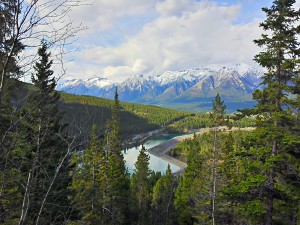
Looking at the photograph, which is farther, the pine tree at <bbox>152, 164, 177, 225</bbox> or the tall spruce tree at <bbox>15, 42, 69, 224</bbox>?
the pine tree at <bbox>152, 164, 177, 225</bbox>

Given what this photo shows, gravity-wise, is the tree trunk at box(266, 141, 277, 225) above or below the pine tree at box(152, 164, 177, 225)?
above

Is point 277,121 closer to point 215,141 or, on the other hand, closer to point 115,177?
point 215,141

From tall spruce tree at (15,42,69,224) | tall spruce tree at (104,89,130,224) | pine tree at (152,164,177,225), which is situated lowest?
pine tree at (152,164,177,225)

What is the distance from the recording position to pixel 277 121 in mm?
12508

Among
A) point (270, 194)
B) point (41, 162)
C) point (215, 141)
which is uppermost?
point (41, 162)

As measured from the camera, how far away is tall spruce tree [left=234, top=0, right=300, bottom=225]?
1181 centimetres

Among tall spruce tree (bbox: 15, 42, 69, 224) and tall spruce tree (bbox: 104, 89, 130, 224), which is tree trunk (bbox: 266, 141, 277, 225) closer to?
tall spruce tree (bbox: 15, 42, 69, 224)

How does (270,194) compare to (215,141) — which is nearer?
(270,194)

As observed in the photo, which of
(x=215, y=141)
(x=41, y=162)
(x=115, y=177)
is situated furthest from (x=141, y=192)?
(x=41, y=162)

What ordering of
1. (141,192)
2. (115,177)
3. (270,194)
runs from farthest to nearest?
1. (141,192)
2. (115,177)
3. (270,194)

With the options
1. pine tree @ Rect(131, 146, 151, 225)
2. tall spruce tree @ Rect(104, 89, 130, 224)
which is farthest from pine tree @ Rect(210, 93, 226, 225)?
pine tree @ Rect(131, 146, 151, 225)

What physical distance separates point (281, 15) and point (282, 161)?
6150 mm

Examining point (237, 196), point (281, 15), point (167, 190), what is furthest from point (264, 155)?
point (167, 190)

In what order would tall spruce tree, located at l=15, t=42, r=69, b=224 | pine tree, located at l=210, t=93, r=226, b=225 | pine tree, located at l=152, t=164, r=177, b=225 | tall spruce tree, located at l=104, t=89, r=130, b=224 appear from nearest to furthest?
tall spruce tree, located at l=15, t=42, r=69, b=224 → pine tree, located at l=210, t=93, r=226, b=225 → tall spruce tree, located at l=104, t=89, r=130, b=224 → pine tree, located at l=152, t=164, r=177, b=225
